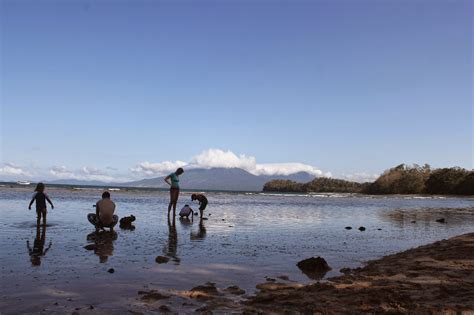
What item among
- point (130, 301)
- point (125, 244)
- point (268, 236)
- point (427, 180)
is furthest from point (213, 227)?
point (427, 180)

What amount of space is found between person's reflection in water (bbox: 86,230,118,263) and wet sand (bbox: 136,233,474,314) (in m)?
4.33

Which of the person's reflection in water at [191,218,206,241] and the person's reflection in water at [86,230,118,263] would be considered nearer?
the person's reflection in water at [86,230,118,263]

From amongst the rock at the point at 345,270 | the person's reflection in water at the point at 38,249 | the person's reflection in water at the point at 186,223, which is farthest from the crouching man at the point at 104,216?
the rock at the point at 345,270

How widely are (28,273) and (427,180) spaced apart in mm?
124569

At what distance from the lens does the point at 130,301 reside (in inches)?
289

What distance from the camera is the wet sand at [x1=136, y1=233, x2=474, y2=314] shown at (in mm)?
6711

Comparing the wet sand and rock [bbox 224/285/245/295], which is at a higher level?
the wet sand

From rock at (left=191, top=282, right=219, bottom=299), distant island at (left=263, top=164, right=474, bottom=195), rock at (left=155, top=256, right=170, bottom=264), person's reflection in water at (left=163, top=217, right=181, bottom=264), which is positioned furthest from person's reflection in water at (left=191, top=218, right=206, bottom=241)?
distant island at (left=263, top=164, right=474, bottom=195)

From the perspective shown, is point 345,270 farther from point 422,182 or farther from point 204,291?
point 422,182

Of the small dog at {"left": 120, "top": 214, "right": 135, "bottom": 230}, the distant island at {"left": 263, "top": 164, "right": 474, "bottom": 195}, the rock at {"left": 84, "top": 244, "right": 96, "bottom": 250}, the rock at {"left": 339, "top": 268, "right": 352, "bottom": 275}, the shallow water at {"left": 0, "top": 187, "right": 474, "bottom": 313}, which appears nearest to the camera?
the shallow water at {"left": 0, "top": 187, "right": 474, "bottom": 313}

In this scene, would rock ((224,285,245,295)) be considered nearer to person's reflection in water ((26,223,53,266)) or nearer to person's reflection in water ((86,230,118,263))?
person's reflection in water ((86,230,118,263))

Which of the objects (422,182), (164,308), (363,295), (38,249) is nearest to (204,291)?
(164,308)

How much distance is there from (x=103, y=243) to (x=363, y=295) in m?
9.13

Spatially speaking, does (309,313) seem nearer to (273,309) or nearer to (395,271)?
(273,309)
